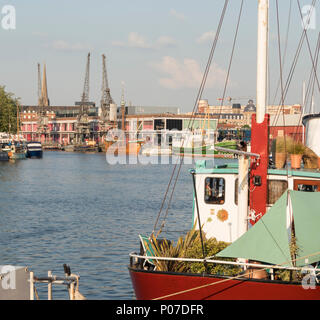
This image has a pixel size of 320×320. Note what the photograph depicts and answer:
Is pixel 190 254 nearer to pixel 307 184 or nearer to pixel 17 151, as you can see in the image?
pixel 307 184

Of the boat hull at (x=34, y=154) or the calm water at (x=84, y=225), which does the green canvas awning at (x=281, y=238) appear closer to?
the calm water at (x=84, y=225)

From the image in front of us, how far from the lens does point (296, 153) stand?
19594 millimetres

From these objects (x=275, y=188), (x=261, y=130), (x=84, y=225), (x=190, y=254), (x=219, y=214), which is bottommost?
(x=84, y=225)

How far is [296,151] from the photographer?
64.5 feet

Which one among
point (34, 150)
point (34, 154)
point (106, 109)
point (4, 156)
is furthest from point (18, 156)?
point (106, 109)

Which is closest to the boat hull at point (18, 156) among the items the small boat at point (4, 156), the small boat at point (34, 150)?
the small boat at point (4, 156)

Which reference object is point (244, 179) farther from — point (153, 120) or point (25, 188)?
point (153, 120)

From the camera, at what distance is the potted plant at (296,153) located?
19250 mm

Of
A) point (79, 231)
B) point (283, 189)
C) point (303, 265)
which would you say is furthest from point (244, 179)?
point (79, 231)

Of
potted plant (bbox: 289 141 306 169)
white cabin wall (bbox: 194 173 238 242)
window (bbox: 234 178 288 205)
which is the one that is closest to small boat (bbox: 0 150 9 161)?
white cabin wall (bbox: 194 173 238 242)

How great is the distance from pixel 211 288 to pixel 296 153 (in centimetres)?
627

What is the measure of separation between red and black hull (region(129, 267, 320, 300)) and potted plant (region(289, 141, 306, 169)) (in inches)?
210

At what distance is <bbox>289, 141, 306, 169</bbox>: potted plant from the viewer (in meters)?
19.2
